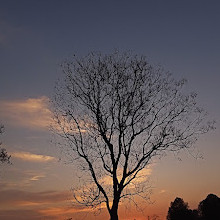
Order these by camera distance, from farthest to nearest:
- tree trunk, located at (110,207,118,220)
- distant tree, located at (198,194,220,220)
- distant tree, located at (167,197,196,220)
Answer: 1. distant tree, located at (167,197,196,220)
2. distant tree, located at (198,194,220,220)
3. tree trunk, located at (110,207,118,220)

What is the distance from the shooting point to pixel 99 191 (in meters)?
20.9

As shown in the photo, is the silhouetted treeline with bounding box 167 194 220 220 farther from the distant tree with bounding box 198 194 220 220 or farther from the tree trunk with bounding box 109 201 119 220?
the tree trunk with bounding box 109 201 119 220

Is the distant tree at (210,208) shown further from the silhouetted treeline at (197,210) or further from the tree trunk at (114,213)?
the tree trunk at (114,213)

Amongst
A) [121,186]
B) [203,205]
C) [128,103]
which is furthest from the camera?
[203,205]

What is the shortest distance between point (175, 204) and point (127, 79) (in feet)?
85.3

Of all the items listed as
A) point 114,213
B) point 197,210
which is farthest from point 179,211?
point 114,213

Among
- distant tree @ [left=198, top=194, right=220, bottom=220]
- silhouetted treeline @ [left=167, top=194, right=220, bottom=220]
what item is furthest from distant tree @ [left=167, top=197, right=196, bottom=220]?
distant tree @ [left=198, top=194, right=220, bottom=220]

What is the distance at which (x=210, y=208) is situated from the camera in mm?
41406

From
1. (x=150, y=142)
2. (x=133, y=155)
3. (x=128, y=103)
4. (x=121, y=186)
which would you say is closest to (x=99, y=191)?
(x=121, y=186)

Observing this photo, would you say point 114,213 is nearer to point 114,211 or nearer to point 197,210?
point 114,211

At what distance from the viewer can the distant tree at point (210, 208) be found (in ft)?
134

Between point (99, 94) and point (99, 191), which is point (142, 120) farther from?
point (99, 191)

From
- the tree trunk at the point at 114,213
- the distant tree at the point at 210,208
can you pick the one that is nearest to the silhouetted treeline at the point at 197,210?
the distant tree at the point at 210,208

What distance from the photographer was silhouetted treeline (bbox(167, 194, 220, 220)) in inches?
1620
